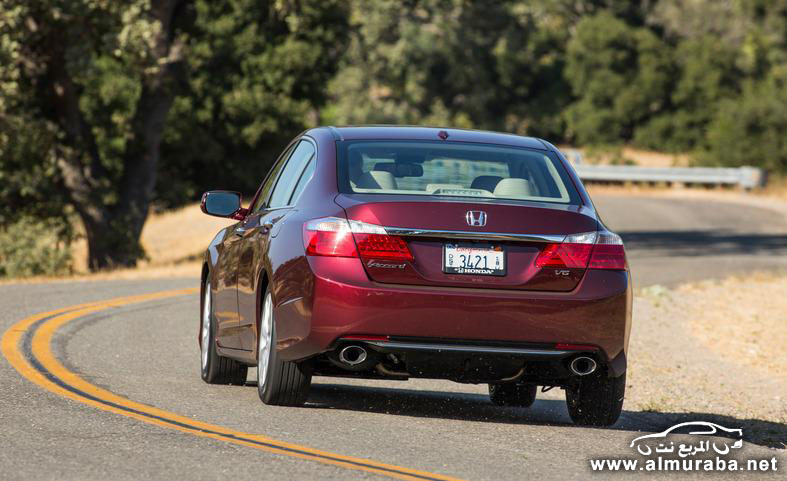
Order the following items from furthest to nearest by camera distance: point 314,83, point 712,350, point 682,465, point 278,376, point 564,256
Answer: point 314,83
point 712,350
point 278,376
point 564,256
point 682,465

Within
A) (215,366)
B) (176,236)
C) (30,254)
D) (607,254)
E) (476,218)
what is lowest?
(176,236)

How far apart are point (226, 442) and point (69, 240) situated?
77.9ft

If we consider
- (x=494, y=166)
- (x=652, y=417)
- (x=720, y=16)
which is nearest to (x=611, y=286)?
(x=494, y=166)

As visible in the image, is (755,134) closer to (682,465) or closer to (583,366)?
(583,366)

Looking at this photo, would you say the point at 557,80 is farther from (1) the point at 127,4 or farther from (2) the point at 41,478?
(2) the point at 41,478

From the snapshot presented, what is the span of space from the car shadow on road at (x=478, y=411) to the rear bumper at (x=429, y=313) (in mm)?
1006

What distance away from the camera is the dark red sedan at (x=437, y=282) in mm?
7680

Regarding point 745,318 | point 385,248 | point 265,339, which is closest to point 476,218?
point 385,248

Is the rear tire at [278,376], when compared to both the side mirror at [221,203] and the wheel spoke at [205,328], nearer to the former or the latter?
the side mirror at [221,203]

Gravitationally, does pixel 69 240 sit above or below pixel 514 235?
below

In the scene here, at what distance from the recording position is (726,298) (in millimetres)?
20203

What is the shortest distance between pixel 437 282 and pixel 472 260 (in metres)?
0.22

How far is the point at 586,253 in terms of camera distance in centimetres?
790

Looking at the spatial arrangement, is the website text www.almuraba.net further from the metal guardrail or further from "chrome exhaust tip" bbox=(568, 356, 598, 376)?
the metal guardrail
